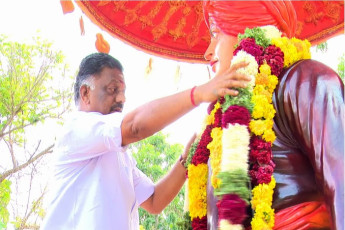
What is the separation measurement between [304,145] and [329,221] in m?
0.29

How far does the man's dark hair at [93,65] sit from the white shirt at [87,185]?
0.84 feet

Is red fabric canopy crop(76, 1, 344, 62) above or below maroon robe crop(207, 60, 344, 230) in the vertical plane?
above

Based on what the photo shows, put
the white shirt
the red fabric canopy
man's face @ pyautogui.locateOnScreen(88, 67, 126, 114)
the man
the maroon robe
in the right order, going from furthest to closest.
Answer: the red fabric canopy, man's face @ pyautogui.locateOnScreen(88, 67, 126, 114), the white shirt, the man, the maroon robe

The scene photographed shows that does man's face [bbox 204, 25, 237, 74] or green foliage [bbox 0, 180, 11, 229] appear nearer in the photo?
man's face [bbox 204, 25, 237, 74]

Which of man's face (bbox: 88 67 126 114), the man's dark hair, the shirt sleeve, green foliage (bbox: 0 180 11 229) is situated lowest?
green foliage (bbox: 0 180 11 229)

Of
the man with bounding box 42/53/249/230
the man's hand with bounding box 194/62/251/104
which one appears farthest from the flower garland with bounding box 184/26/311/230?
the man with bounding box 42/53/249/230

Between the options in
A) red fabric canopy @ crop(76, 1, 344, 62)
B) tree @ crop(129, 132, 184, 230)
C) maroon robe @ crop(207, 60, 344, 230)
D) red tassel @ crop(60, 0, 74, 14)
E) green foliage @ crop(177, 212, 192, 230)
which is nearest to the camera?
maroon robe @ crop(207, 60, 344, 230)

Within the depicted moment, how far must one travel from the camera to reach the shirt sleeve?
2006 millimetres

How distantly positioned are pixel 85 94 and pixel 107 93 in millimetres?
145

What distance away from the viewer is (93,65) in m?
2.55

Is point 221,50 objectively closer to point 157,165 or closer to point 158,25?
point 158,25

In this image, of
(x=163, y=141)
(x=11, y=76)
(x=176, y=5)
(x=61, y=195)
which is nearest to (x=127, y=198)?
(x=61, y=195)

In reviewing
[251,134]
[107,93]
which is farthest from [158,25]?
Result: [251,134]

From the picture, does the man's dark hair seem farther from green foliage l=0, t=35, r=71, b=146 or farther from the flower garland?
green foliage l=0, t=35, r=71, b=146
